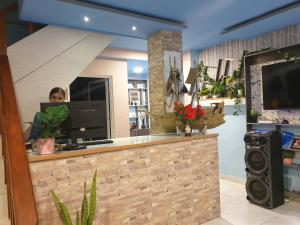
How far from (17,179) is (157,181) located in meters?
1.50

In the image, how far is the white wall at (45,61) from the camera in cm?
344

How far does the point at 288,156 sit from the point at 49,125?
3.23 metres

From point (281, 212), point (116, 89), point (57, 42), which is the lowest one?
point (281, 212)

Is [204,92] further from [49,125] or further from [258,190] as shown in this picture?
[49,125]

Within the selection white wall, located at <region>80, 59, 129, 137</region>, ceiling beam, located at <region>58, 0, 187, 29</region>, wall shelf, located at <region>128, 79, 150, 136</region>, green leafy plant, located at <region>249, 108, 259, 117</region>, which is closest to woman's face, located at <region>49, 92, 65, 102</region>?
ceiling beam, located at <region>58, 0, 187, 29</region>

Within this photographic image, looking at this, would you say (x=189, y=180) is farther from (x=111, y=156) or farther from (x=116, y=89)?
(x=116, y=89)

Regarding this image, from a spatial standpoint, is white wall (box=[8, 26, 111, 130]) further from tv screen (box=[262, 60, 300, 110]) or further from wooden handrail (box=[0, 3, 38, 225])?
tv screen (box=[262, 60, 300, 110])

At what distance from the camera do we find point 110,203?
226 centimetres

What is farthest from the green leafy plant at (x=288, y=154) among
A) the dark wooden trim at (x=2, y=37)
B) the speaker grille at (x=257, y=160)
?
the dark wooden trim at (x=2, y=37)

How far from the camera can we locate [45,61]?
361 cm

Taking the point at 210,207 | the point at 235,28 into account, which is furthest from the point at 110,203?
the point at 235,28

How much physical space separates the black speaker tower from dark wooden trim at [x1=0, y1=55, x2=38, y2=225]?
9.63 feet

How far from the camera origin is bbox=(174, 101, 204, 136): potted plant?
2863mm

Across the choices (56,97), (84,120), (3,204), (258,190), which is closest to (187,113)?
(84,120)
